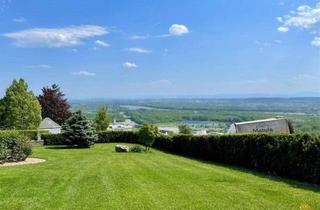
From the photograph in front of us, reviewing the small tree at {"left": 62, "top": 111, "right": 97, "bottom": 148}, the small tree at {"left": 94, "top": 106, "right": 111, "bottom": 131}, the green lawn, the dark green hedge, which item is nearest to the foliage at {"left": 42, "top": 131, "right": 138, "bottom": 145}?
the small tree at {"left": 62, "top": 111, "right": 97, "bottom": 148}

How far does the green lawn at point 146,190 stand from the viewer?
8.84m

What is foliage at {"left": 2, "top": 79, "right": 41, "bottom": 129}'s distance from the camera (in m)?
42.9

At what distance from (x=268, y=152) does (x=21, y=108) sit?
34.2 meters

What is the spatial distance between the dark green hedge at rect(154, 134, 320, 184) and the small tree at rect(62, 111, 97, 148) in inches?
357

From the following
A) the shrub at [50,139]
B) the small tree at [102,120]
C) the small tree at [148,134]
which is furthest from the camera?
the small tree at [102,120]

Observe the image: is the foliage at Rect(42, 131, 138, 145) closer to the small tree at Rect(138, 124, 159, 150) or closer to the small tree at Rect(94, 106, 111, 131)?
the small tree at Rect(138, 124, 159, 150)

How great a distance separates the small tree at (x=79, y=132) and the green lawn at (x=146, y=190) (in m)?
15.0

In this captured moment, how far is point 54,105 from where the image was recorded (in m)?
53.6

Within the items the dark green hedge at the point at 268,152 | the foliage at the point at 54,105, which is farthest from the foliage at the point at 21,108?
the dark green hedge at the point at 268,152

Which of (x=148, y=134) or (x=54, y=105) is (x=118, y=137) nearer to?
(x=148, y=134)

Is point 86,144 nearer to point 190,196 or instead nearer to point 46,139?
point 46,139

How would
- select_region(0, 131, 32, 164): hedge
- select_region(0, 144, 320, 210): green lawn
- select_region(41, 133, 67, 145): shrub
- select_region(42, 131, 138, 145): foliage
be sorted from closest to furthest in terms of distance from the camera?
select_region(0, 144, 320, 210): green lawn → select_region(0, 131, 32, 164): hedge → select_region(41, 133, 67, 145): shrub → select_region(42, 131, 138, 145): foliage

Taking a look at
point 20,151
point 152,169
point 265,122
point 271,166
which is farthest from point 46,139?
point 271,166

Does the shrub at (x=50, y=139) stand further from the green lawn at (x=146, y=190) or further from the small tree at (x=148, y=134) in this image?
the green lawn at (x=146, y=190)
